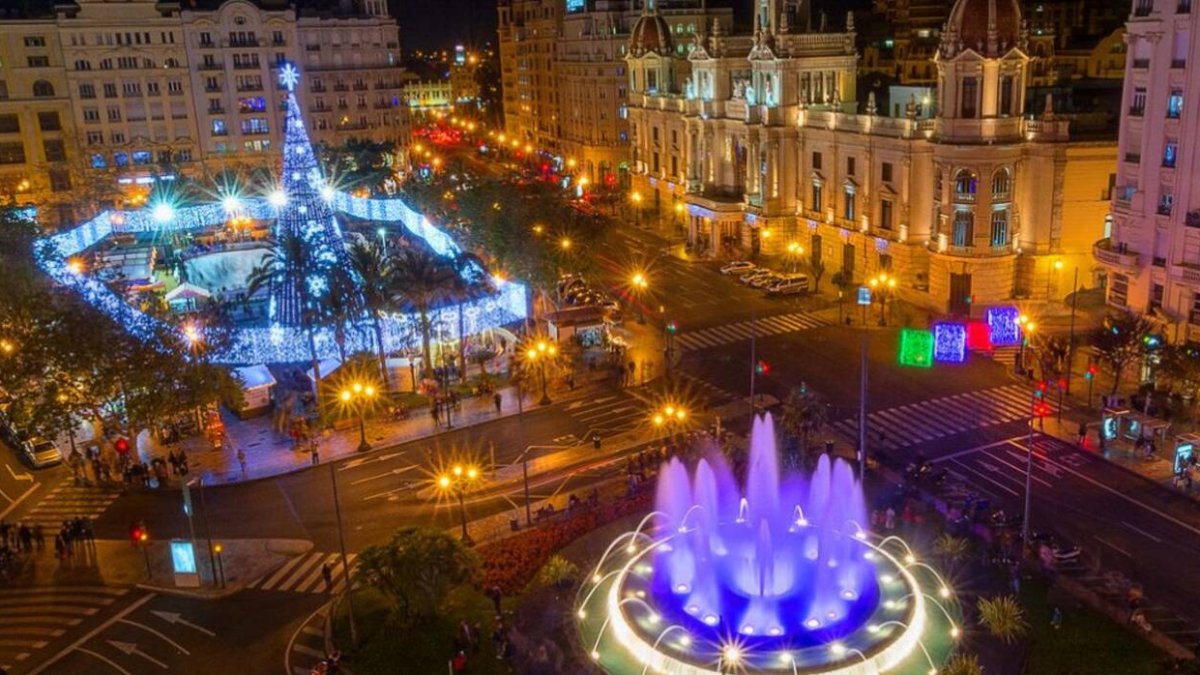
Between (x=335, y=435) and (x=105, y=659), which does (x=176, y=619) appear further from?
(x=335, y=435)

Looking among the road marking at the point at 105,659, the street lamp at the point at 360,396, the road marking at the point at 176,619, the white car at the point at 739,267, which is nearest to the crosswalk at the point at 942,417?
the street lamp at the point at 360,396

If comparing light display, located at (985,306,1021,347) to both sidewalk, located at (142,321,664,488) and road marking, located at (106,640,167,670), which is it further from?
road marking, located at (106,640,167,670)

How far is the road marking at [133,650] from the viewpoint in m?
40.2

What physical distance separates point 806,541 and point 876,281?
44.8 m

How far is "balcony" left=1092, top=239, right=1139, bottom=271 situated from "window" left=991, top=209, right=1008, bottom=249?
8.83 meters

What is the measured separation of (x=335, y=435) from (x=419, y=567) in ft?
81.7

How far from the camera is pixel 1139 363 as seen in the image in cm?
6266

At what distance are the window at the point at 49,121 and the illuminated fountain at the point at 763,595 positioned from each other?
116455 mm

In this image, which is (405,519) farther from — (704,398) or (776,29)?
(776,29)

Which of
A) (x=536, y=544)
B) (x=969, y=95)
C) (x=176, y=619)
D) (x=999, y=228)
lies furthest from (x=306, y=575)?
(x=969, y=95)

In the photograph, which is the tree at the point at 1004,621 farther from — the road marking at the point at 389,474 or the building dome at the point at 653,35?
the building dome at the point at 653,35

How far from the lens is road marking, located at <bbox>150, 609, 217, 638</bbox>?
42.3 m

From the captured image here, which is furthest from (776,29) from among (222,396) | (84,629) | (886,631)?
(84,629)

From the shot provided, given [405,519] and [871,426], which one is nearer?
[405,519]
